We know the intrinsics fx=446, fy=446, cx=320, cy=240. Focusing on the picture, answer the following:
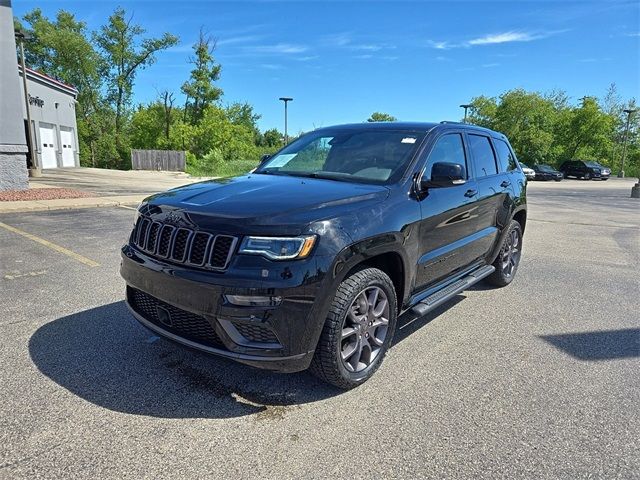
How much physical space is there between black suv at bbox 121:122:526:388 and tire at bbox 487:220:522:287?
129cm

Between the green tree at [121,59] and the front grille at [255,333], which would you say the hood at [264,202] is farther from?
the green tree at [121,59]

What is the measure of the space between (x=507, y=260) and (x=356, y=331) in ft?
11.1

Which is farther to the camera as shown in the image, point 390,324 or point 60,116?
point 60,116

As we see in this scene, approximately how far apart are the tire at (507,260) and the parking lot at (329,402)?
0.63 meters

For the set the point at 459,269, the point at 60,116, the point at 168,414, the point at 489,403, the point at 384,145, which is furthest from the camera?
the point at 60,116

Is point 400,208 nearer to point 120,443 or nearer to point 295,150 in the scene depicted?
point 295,150

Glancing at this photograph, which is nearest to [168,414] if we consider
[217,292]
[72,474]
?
[72,474]

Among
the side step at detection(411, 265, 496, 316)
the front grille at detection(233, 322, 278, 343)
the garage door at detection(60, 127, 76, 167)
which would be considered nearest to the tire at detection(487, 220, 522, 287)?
the side step at detection(411, 265, 496, 316)

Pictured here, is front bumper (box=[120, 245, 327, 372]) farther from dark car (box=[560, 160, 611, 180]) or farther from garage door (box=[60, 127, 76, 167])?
dark car (box=[560, 160, 611, 180])

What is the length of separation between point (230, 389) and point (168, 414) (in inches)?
17.1

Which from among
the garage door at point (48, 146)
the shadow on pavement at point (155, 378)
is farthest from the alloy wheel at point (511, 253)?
the garage door at point (48, 146)

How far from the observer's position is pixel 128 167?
156 feet

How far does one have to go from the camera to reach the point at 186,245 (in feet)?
8.87

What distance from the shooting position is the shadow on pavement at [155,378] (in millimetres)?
2766
